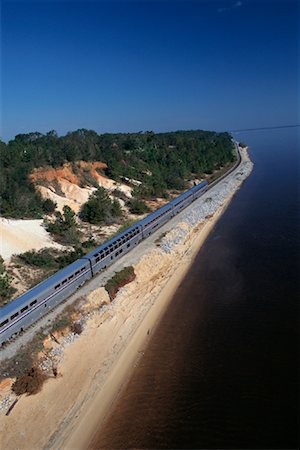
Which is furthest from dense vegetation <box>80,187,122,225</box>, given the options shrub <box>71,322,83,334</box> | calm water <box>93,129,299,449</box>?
shrub <box>71,322,83,334</box>

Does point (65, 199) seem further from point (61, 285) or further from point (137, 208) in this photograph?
point (61, 285)

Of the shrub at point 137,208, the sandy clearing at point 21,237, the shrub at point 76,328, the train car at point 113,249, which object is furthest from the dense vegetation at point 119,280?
the shrub at point 137,208

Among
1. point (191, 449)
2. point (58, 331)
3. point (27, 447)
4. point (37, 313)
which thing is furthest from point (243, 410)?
point (37, 313)

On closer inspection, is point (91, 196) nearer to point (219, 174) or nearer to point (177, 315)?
point (177, 315)

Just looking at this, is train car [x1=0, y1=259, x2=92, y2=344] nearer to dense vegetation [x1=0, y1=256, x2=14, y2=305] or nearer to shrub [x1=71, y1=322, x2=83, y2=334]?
shrub [x1=71, y1=322, x2=83, y2=334]

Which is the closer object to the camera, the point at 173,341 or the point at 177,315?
the point at 173,341

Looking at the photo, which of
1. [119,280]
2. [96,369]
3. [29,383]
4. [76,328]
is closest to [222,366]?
[96,369]
